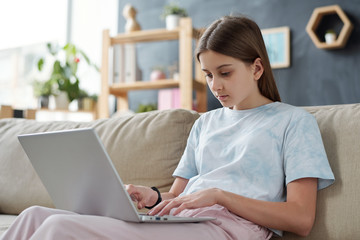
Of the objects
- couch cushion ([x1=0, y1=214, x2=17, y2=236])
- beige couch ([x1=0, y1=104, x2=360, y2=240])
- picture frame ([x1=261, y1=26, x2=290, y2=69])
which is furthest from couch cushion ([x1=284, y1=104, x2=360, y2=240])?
picture frame ([x1=261, y1=26, x2=290, y2=69])

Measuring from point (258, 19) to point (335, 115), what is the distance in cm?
257

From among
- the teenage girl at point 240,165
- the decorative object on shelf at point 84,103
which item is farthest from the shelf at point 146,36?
the teenage girl at point 240,165

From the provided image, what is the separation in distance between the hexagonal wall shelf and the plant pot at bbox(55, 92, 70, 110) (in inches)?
77.7

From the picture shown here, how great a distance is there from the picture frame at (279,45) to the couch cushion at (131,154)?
6.99 feet

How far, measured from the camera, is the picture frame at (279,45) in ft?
12.0

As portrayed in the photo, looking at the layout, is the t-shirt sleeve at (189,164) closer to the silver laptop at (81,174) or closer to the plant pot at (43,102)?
the silver laptop at (81,174)

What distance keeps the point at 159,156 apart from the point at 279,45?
7.70 feet

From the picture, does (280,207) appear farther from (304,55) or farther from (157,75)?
(157,75)

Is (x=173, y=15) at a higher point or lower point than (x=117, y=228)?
higher

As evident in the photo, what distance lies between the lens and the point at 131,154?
5.50 ft

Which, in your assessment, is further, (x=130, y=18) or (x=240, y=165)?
(x=130, y=18)

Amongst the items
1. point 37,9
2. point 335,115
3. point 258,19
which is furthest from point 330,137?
point 37,9

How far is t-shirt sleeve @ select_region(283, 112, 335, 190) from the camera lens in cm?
116

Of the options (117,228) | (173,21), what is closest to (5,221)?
(117,228)
